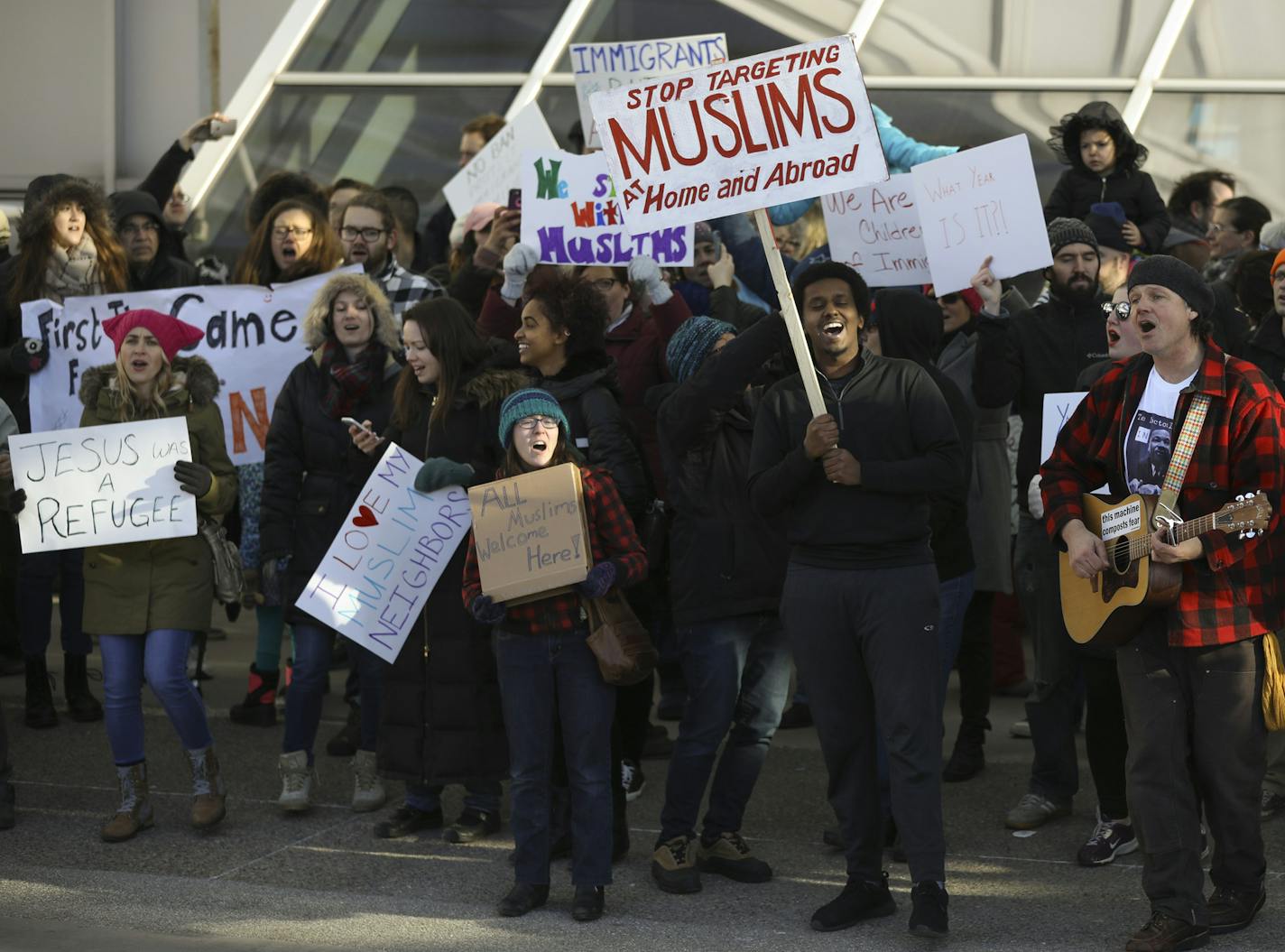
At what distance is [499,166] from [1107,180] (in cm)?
305

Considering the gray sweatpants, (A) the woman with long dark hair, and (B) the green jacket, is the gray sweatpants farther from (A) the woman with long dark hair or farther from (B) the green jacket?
(B) the green jacket

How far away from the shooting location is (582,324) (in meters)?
6.56

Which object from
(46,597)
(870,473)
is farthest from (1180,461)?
(46,597)

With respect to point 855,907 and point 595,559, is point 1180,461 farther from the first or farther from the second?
point 595,559

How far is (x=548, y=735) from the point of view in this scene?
237 inches

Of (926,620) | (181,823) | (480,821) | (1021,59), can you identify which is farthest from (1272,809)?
(1021,59)

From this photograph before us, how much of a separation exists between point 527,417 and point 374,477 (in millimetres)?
1039

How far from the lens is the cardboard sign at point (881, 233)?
311 inches

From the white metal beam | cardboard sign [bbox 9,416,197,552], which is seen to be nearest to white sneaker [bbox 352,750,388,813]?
cardboard sign [bbox 9,416,197,552]

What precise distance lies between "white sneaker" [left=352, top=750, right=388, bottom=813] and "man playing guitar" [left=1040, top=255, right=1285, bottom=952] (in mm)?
3026

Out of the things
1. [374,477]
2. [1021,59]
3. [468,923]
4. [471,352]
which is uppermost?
[1021,59]

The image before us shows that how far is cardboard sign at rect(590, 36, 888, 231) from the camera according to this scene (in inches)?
231

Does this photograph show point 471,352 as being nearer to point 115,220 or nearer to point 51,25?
point 115,220

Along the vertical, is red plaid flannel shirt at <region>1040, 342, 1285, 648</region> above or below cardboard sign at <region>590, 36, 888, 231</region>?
below
